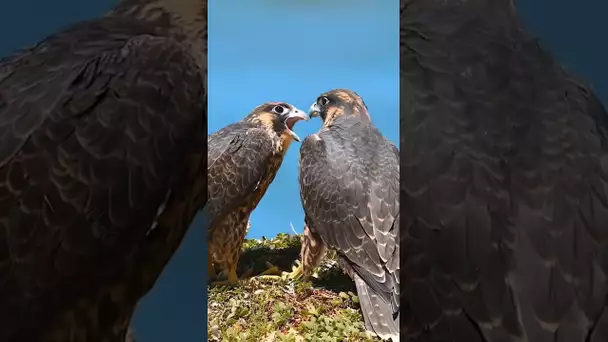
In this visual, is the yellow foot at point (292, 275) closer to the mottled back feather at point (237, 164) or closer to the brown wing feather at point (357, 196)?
the brown wing feather at point (357, 196)

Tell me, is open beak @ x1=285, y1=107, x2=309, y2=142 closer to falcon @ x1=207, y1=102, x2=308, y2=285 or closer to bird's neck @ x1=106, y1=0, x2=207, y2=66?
falcon @ x1=207, y1=102, x2=308, y2=285

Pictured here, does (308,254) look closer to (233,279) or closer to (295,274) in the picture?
(295,274)

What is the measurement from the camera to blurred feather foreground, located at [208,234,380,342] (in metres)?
1.61

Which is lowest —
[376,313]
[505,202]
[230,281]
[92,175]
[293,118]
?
[376,313]

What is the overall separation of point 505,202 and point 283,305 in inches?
25.6

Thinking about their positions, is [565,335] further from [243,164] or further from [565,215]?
[243,164]

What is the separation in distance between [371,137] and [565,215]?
542mm

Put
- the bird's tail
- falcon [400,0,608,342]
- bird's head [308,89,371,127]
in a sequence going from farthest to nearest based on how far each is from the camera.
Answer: bird's head [308,89,371,127], the bird's tail, falcon [400,0,608,342]

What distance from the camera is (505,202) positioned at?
133 cm

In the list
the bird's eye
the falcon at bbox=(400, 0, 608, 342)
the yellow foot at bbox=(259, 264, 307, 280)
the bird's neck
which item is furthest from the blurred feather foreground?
the bird's neck

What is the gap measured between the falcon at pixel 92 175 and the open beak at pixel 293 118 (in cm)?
23

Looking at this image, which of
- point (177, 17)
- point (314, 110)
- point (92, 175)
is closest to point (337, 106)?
point (314, 110)

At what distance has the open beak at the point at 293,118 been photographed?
5.44 ft

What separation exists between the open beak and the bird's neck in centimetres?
27
